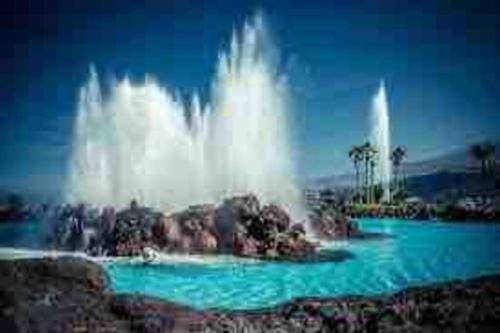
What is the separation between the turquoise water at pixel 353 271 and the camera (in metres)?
6.02

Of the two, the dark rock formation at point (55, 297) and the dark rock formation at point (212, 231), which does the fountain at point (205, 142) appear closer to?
the dark rock formation at point (212, 231)

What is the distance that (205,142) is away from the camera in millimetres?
6324

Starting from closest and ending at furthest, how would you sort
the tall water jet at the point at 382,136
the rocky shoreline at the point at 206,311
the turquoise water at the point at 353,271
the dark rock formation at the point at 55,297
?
the rocky shoreline at the point at 206,311 → the turquoise water at the point at 353,271 → the dark rock formation at the point at 55,297 → the tall water jet at the point at 382,136

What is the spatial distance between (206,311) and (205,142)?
1211mm

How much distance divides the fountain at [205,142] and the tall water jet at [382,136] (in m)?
0.62

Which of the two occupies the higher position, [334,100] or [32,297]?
[334,100]

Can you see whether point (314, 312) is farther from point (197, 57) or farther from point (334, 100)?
point (197, 57)

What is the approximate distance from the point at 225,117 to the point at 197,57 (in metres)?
0.50

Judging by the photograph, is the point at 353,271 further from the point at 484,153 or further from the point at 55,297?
the point at 55,297

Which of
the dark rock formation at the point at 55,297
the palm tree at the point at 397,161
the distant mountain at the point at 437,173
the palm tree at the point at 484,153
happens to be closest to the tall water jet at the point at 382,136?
the palm tree at the point at 397,161

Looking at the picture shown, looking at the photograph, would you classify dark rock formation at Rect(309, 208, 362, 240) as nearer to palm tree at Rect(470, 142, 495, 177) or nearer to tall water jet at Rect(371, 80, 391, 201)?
tall water jet at Rect(371, 80, 391, 201)

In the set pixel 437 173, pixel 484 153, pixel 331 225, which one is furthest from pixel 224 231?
pixel 484 153

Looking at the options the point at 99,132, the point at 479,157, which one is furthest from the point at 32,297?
the point at 479,157

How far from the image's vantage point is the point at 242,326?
19.7 ft
